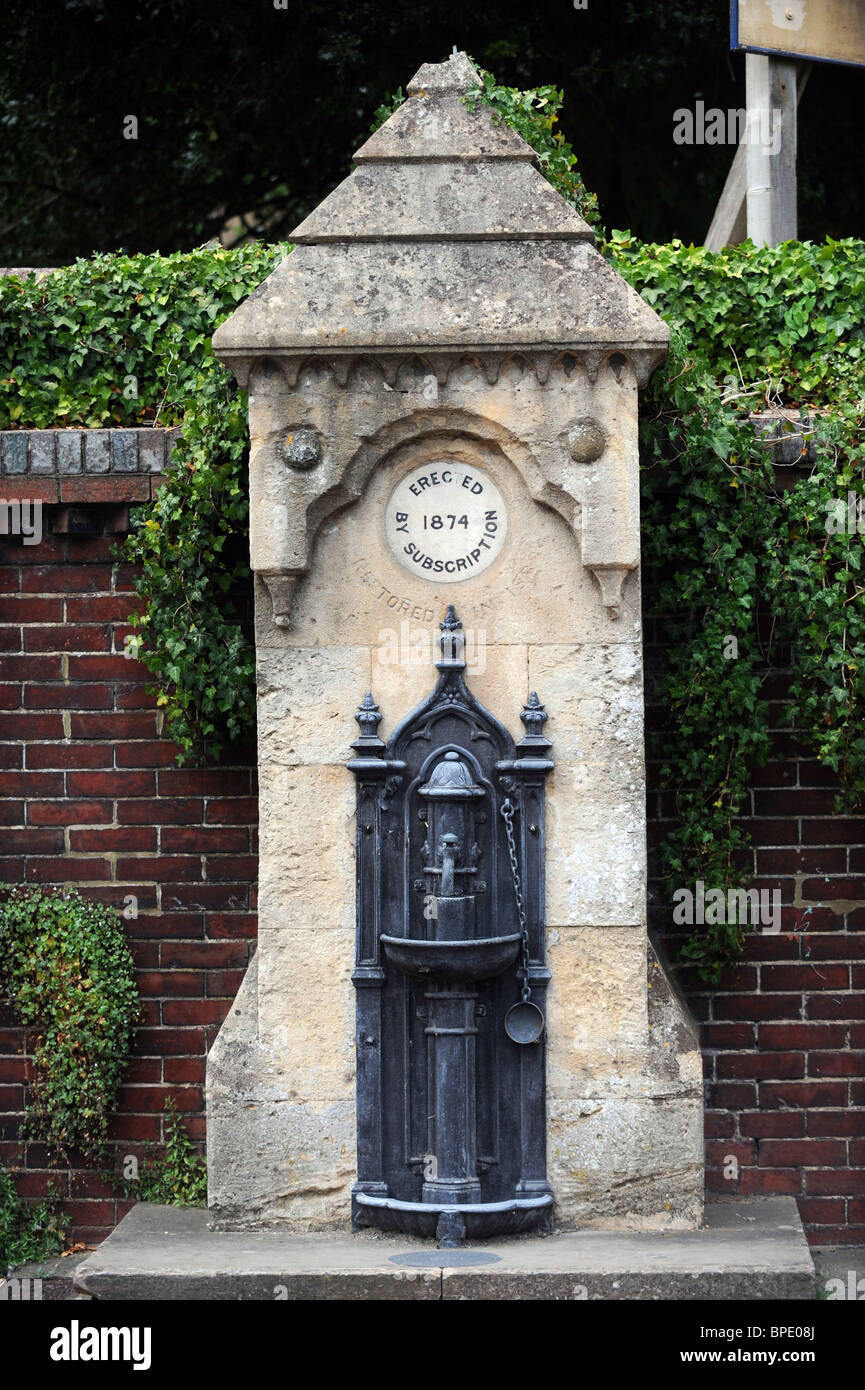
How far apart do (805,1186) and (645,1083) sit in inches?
47.4

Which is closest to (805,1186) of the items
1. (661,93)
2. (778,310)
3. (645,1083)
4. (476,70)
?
(645,1083)

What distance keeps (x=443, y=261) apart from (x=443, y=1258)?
2982 millimetres

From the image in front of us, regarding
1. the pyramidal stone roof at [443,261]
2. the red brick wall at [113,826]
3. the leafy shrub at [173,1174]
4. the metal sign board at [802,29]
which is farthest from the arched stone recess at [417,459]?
the metal sign board at [802,29]

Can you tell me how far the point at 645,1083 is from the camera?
4.97 metres

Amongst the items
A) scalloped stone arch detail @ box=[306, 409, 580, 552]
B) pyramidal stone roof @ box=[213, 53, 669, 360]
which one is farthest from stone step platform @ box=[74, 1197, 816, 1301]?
pyramidal stone roof @ box=[213, 53, 669, 360]

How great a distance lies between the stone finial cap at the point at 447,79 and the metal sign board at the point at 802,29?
1.87 meters

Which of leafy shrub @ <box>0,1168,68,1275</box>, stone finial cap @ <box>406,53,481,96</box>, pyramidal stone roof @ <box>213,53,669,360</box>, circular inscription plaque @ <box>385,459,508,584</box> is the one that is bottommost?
leafy shrub @ <box>0,1168,68,1275</box>

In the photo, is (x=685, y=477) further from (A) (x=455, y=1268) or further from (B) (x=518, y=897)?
(A) (x=455, y=1268)

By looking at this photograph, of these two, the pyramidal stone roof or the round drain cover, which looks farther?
the pyramidal stone roof

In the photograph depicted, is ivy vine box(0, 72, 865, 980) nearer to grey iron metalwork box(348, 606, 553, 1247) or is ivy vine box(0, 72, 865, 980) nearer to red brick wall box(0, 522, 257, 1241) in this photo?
red brick wall box(0, 522, 257, 1241)

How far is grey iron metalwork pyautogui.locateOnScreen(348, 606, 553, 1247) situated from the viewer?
16.1 ft

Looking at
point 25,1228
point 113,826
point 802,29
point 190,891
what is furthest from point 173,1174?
point 802,29

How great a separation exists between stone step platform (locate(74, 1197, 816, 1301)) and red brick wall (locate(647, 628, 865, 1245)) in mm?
790

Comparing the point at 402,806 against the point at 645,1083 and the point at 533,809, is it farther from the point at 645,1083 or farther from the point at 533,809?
the point at 645,1083
